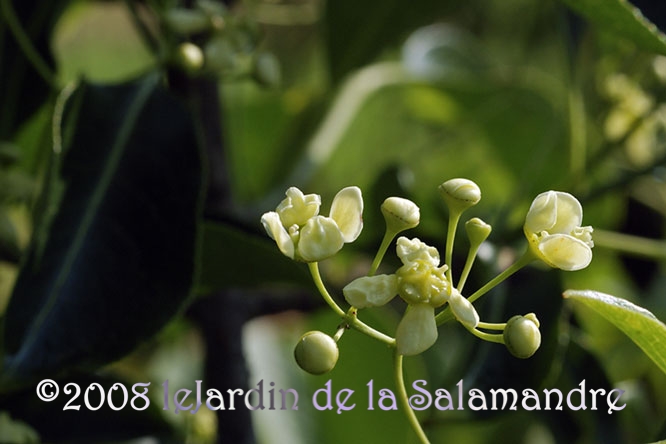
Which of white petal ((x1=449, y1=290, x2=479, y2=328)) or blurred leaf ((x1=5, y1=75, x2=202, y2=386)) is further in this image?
blurred leaf ((x1=5, y1=75, x2=202, y2=386))

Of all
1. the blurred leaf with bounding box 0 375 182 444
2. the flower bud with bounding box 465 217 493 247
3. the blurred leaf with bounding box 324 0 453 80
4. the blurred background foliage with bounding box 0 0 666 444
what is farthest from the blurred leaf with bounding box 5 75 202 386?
the blurred leaf with bounding box 324 0 453 80

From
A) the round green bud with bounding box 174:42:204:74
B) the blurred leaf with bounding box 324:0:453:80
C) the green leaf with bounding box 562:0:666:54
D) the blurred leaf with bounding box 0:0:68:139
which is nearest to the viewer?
the green leaf with bounding box 562:0:666:54

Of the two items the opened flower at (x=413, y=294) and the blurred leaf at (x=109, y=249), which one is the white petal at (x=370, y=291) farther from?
the blurred leaf at (x=109, y=249)

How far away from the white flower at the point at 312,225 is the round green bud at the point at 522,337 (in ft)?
0.29

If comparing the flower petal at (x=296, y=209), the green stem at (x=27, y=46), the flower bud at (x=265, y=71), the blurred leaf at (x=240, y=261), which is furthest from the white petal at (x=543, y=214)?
the green stem at (x=27, y=46)

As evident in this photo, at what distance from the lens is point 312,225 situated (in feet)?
A: 1.46

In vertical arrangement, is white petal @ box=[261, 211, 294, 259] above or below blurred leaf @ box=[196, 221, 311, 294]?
above

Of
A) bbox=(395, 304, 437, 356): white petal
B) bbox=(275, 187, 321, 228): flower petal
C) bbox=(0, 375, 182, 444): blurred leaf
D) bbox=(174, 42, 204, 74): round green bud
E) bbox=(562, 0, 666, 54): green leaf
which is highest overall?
bbox=(562, 0, 666, 54): green leaf

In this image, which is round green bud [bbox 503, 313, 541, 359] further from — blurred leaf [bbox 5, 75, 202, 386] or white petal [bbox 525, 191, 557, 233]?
blurred leaf [bbox 5, 75, 202, 386]

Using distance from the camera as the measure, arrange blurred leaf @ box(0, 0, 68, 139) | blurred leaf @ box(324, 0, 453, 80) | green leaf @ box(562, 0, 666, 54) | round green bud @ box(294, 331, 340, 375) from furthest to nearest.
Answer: blurred leaf @ box(324, 0, 453, 80), blurred leaf @ box(0, 0, 68, 139), green leaf @ box(562, 0, 666, 54), round green bud @ box(294, 331, 340, 375)

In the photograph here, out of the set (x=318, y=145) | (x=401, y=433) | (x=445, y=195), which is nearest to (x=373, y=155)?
(x=318, y=145)

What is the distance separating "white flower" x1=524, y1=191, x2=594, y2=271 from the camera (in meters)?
0.45

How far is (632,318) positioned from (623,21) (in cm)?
19

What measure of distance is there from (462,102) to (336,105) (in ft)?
0.82
